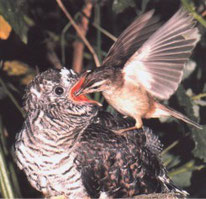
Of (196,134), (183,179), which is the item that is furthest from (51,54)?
(196,134)

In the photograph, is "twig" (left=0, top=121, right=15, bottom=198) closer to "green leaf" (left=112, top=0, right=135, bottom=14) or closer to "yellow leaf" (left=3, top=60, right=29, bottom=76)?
"green leaf" (left=112, top=0, right=135, bottom=14)

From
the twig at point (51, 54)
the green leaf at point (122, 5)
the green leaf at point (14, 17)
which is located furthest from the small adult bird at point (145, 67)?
the twig at point (51, 54)

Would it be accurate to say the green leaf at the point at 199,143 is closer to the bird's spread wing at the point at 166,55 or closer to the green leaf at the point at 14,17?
the bird's spread wing at the point at 166,55

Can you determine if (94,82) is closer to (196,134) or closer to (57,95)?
(57,95)

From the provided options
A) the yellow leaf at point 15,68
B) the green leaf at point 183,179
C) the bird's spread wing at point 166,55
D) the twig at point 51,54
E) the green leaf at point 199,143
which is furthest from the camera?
the twig at point 51,54

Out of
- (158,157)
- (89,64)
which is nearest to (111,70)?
(158,157)

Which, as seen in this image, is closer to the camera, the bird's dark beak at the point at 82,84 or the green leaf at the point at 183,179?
the bird's dark beak at the point at 82,84

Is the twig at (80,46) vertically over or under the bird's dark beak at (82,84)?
over

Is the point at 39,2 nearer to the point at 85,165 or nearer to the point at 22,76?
the point at 22,76

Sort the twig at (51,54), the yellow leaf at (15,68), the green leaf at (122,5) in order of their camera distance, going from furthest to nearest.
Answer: the twig at (51,54) → the yellow leaf at (15,68) → the green leaf at (122,5)
